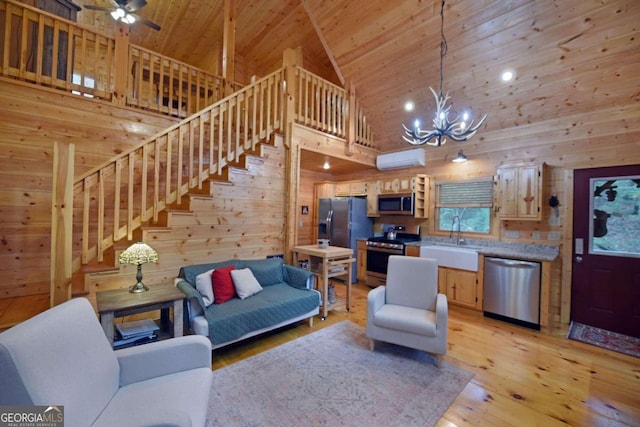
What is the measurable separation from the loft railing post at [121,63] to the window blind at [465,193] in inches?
202

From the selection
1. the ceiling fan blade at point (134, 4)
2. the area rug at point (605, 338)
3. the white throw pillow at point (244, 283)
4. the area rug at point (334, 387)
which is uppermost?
the ceiling fan blade at point (134, 4)

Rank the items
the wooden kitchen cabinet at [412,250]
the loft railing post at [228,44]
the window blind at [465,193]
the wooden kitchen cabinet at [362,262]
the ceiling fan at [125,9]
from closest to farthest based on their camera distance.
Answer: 1. the ceiling fan at [125,9]
2. the window blind at [465,193]
3. the wooden kitchen cabinet at [412,250]
4. the loft railing post at [228,44]
5. the wooden kitchen cabinet at [362,262]

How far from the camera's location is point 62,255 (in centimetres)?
221

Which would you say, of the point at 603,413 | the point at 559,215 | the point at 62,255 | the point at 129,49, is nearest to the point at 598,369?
the point at 603,413

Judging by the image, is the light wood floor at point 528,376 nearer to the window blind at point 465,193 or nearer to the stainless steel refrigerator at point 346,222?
the window blind at point 465,193

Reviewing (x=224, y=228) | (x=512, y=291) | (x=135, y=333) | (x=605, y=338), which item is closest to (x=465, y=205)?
(x=512, y=291)

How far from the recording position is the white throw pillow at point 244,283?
9.88 feet

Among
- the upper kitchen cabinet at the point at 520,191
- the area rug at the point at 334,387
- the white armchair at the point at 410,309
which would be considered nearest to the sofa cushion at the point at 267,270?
the area rug at the point at 334,387

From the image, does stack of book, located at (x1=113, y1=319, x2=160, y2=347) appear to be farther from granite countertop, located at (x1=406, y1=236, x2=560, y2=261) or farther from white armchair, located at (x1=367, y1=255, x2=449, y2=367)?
granite countertop, located at (x1=406, y1=236, x2=560, y2=261)

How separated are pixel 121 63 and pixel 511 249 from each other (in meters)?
6.08

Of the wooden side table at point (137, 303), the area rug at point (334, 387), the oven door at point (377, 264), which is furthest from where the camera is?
the oven door at point (377, 264)

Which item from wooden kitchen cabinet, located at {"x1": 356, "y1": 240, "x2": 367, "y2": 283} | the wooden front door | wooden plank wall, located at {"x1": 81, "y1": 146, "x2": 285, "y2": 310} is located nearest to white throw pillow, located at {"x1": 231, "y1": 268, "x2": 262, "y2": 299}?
wooden plank wall, located at {"x1": 81, "y1": 146, "x2": 285, "y2": 310}

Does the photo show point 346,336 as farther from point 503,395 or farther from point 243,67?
point 243,67

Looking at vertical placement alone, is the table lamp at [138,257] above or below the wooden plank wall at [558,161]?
below
